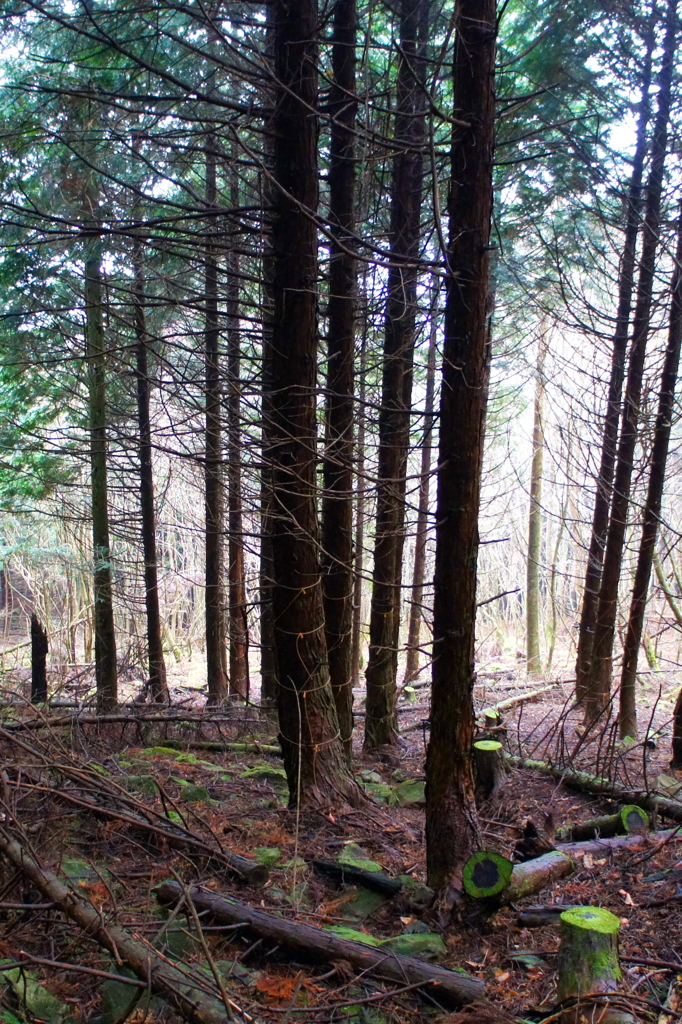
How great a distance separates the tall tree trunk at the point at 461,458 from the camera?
435 centimetres

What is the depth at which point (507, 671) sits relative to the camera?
1855 centimetres

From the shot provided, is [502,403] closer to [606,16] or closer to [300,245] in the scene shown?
[606,16]

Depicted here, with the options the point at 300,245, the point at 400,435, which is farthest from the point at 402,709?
the point at 300,245

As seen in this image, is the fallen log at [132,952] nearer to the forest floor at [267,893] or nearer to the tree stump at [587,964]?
the forest floor at [267,893]

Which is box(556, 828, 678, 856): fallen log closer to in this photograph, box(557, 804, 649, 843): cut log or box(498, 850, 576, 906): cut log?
box(557, 804, 649, 843): cut log

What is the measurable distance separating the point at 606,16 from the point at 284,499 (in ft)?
26.7

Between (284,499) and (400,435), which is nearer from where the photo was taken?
(284,499)

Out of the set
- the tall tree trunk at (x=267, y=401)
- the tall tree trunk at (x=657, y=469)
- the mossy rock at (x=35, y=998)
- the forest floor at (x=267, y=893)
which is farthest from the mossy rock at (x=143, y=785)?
the tall tree trunk at (x=657, y=469)

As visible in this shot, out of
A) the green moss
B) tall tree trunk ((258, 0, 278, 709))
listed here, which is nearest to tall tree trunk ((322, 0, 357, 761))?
tall tree trunk ((258, 0, 278, 709))

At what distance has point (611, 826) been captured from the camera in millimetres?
5805

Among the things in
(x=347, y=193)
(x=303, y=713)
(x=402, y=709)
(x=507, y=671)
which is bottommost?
(x=507, y=671)

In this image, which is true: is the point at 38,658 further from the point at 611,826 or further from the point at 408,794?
the point at 611,826

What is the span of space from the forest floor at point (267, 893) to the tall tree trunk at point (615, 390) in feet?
16.6

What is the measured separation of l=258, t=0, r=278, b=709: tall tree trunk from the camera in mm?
5352
